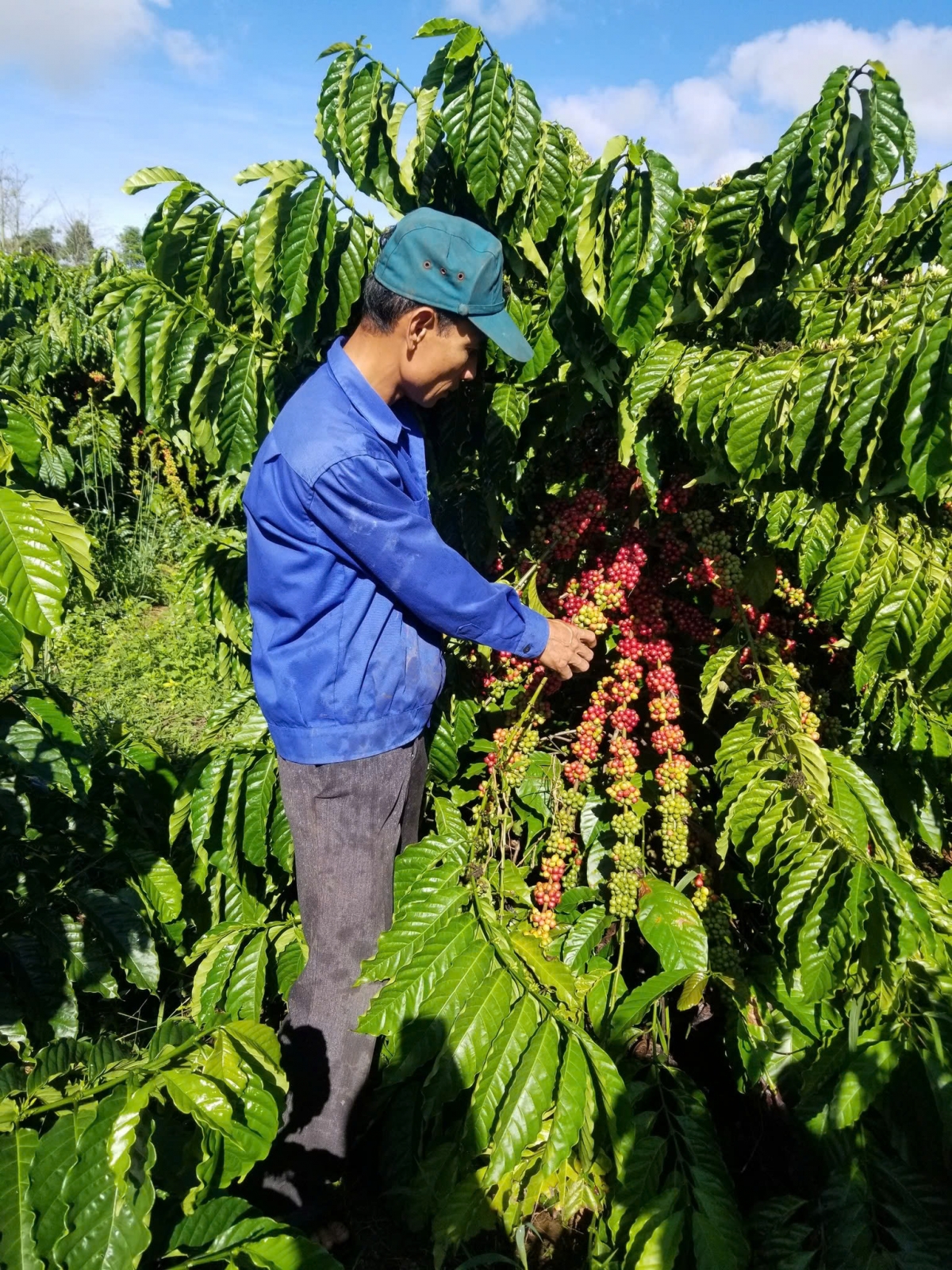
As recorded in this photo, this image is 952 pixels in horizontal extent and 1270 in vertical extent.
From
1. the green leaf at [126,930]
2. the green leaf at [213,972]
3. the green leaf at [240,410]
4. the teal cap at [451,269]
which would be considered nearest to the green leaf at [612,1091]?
the green leaf at [213,972]

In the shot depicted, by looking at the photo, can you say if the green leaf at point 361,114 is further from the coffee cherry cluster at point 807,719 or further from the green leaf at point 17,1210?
the green leaf at point 17,1210

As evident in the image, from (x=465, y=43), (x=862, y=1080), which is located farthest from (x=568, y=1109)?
(x=465, y=43)

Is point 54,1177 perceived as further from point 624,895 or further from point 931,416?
point 931,416

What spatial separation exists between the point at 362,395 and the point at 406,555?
1.23 ft

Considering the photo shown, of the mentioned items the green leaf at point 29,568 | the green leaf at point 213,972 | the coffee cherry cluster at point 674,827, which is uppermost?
the green leaf at point 29,568

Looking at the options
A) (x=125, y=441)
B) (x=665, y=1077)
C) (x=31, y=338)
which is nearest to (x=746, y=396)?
(x=665, y=1077)

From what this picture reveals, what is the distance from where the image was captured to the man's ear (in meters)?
1.75

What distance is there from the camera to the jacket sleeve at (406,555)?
1704mm

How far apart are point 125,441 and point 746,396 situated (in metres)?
6.95

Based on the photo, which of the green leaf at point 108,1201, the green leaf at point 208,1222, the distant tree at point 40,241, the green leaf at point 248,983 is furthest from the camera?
the distant tree at point 40,241

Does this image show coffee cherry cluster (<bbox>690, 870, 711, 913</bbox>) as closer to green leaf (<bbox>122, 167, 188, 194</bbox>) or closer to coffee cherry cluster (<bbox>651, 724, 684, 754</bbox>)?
coffee cherry cluster (<bbox>651, 724, 684, 754</bbox>)

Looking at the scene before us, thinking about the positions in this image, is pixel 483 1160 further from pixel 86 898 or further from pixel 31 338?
pixel 31 338

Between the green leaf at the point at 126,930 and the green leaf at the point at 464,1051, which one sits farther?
the green leaf at the point at 126,930

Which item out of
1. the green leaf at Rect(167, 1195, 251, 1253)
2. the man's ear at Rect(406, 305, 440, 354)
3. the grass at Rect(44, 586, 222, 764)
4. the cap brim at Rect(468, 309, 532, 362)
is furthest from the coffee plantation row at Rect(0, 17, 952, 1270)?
the grass at Rect(44, 586, 222, 764)
